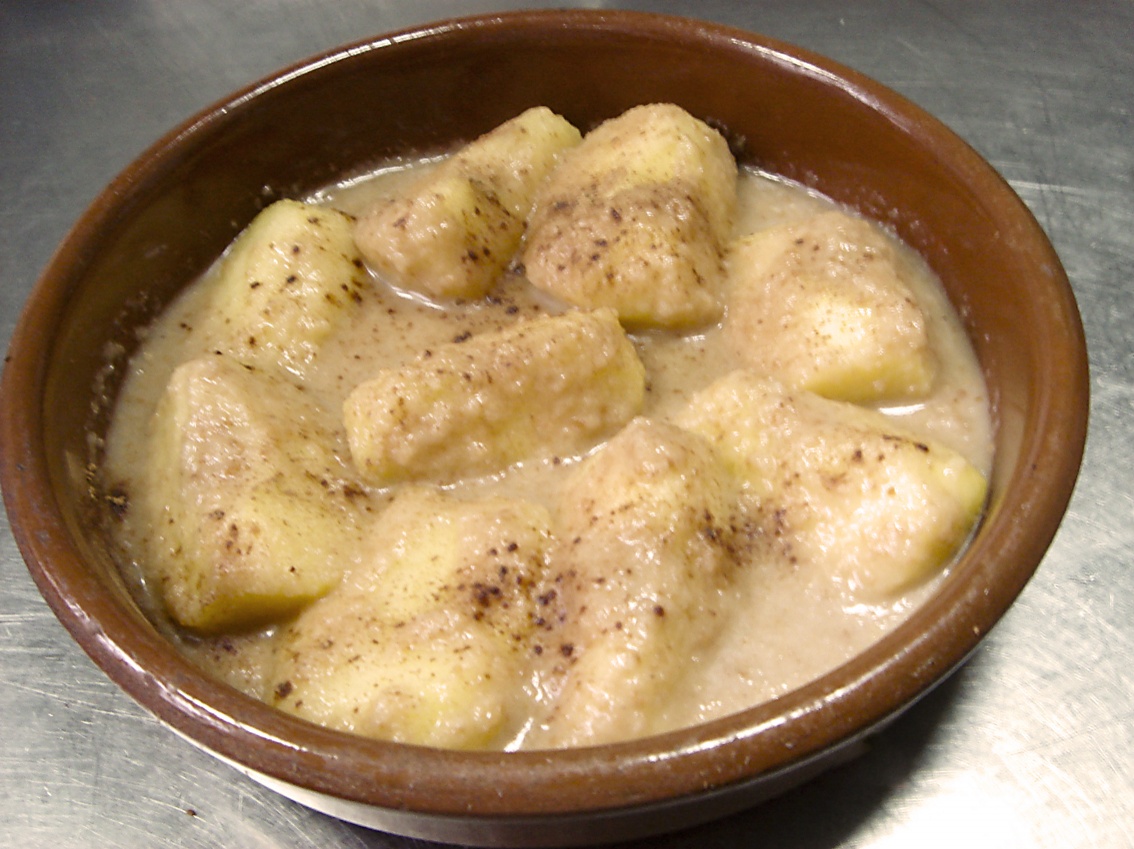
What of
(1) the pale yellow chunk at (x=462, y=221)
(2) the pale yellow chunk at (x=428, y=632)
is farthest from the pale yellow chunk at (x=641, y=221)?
(2) the pale yellow chunk at (x=428, y=632)

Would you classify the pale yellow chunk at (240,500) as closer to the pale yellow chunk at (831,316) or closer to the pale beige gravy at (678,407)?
the pale beige gravy at (678,407)

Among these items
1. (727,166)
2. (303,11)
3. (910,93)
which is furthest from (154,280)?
(910,93)

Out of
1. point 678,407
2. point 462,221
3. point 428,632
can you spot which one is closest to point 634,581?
point 428,632

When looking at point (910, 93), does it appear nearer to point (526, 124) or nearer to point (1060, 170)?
point (1060, 170)

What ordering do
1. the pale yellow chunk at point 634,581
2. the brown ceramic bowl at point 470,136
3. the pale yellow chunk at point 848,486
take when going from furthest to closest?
the pale yellow chunk at point 848,486 < the pale yellow chunk at point 634,581 < the brown ceramic bowl at point 470,136

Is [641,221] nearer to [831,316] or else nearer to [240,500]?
[831,316]

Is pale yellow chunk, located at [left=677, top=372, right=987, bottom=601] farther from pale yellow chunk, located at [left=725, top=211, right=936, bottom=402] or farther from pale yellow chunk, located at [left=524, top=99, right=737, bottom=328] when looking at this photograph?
pale yellow chunk, located at [left=524, top=99, right=737, bottom=328]
